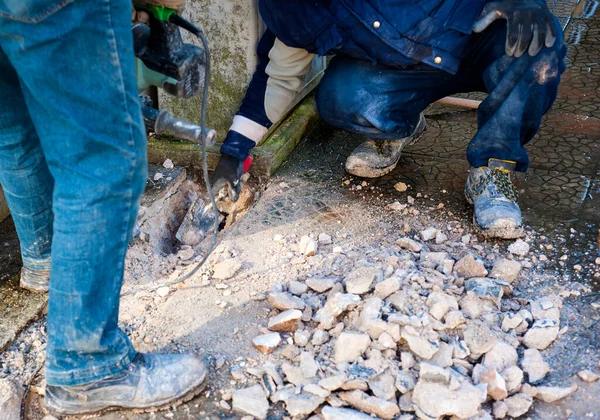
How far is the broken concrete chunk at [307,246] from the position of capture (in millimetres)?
2168

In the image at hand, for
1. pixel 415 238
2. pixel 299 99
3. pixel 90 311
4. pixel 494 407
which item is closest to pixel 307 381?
pixel 494 407

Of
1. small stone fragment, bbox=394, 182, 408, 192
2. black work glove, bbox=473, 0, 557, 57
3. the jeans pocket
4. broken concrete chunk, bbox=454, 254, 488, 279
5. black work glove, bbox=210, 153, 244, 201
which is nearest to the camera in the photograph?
the jeans pocket

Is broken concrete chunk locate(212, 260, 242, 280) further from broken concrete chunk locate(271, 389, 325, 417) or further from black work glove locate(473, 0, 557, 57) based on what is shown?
black work glove locate(473, 0, 557, 57)

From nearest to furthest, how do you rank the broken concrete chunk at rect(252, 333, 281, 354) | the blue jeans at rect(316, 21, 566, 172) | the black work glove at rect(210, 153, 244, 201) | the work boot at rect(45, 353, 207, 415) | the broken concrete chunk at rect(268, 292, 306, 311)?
the work boot at rect(45, 353, 207, 415)
the broken concrete chunk at rect(252, 333, 281, 354)
the broken concrete chunk at rect(268, 292, 306, 311)
the blue jeans at rect(316, 21, 566, 172)
the black work glove at rect(210, 153, 244, 201)

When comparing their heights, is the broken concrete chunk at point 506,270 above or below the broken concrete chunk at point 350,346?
above

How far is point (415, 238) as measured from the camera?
2.28 meters

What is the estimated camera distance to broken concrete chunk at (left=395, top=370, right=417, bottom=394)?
1.62 meters

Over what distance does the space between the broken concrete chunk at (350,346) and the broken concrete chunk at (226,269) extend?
516 mm

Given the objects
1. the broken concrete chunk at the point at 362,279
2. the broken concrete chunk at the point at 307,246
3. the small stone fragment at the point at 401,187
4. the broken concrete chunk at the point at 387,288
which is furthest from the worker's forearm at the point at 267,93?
the broken concrete chunk at the point at 387,288

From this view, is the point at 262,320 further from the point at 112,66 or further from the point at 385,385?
the point at 112,66

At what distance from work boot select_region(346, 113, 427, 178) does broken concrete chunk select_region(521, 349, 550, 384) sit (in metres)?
1.10

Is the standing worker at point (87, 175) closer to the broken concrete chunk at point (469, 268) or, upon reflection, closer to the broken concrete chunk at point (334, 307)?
the broken concrete chunk at point (334, 307)

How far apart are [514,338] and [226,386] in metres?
0.83

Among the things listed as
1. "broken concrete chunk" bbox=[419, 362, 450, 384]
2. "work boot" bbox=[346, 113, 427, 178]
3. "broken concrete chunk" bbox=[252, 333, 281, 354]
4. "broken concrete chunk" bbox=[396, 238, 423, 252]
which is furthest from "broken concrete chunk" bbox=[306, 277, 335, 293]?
"work boot" bbox=[346, 113, 427, 178]
